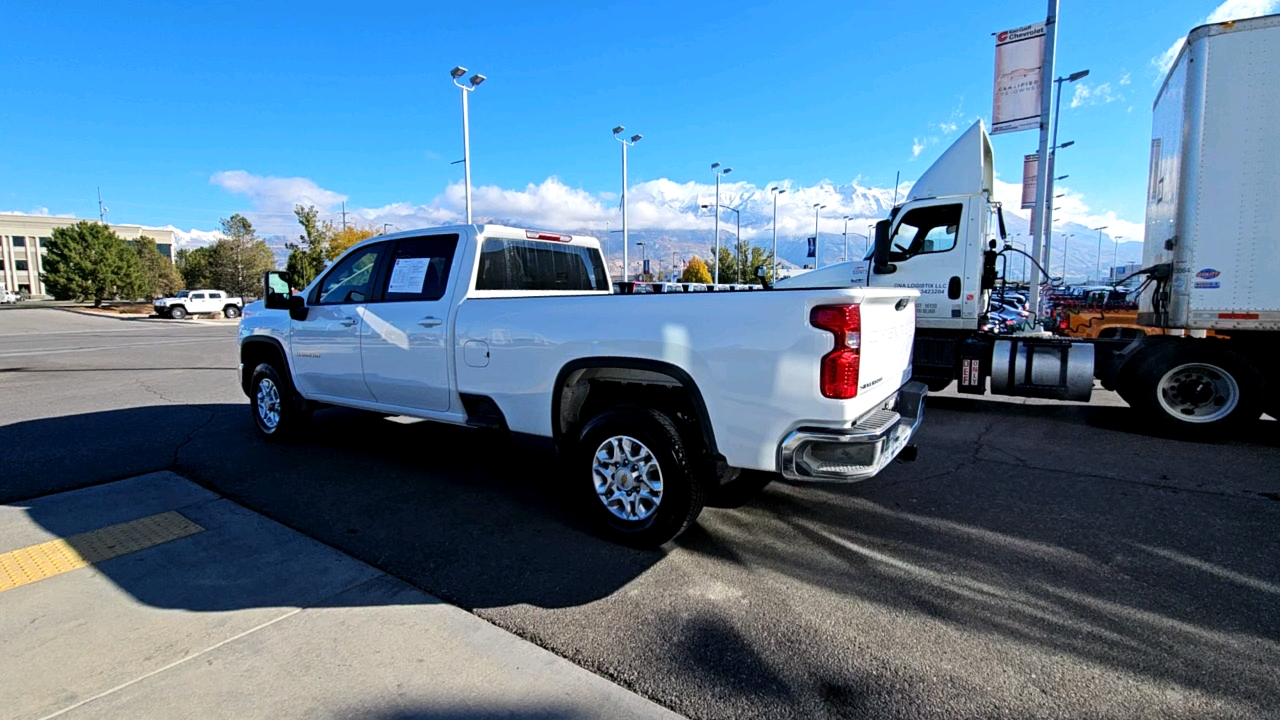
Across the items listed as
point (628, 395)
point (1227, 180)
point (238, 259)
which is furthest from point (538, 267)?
point (238, 259)

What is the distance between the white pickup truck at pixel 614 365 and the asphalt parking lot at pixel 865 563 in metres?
0.55

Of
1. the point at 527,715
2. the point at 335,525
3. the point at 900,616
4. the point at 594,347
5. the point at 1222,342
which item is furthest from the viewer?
the point at 1222,342

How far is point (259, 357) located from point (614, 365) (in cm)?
487

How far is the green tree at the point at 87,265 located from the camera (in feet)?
Answer: 192

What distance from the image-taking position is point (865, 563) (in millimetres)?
3752

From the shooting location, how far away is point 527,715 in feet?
7.99

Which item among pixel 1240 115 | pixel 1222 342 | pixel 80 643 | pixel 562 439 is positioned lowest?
pixel 80 643

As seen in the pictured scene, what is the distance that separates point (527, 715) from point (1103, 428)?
744cm

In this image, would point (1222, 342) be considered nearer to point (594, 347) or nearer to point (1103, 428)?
point (1103, 428)

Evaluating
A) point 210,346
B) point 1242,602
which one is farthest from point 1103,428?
point 210,346

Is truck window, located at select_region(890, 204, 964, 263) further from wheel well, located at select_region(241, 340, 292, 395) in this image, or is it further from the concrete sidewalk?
the concrete sidewalk

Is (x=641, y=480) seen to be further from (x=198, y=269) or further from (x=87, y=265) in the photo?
(x=87, y=265)

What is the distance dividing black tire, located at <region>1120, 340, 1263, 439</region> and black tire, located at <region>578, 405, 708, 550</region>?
19.3 feet

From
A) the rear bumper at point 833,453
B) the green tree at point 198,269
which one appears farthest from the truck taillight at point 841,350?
the green tree at point 198,269
